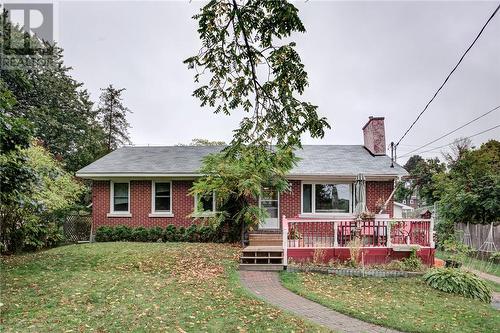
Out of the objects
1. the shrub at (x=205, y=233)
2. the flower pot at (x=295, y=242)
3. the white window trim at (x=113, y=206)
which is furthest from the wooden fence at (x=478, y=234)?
the white window trim at (x=113, y=206)

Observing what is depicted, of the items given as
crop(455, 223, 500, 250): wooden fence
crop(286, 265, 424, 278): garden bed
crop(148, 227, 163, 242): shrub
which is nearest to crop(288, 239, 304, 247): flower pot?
crop(286, 265, 424, 278): garden bed

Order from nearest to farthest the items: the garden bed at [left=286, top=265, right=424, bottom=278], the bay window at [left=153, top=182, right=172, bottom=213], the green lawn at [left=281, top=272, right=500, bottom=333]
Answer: the green lawn at [left=281, top=272, right=500, bottom=333] → the garden bed at [left=286, top=265, right=424, bottom=278] → the bay window at [left=153, top=182, right=172, bottom=213]

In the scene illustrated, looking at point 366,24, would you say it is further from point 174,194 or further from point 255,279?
point 174,194

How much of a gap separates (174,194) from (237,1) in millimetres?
13298

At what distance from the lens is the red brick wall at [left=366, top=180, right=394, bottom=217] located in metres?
16.0

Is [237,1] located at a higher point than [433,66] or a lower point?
lower

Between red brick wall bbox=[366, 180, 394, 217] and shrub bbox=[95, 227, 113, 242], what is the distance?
11582 millimetres

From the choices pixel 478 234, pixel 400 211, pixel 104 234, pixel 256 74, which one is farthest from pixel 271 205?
pixel 400 211

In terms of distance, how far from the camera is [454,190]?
1936cm

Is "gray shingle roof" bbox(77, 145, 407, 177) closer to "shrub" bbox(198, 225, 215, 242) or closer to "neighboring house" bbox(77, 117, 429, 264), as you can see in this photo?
"neighboring house" bbox(77, 117, 429, 264)

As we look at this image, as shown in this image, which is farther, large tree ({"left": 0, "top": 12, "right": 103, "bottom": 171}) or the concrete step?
large tree ({"left": 0, "top": 12, "right": 103, "bottom": 171})

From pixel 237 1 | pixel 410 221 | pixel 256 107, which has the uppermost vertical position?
pixel 237 1

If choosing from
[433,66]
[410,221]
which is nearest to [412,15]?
[433,66]

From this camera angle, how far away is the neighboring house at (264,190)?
15797 mm
